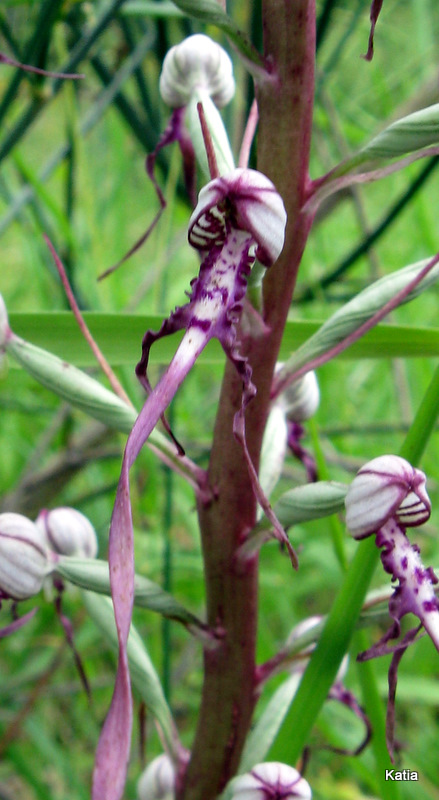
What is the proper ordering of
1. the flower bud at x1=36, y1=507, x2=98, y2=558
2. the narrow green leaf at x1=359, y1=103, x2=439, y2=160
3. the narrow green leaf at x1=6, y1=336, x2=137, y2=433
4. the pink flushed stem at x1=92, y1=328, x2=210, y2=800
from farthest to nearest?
the flower bud at x1=36, y1=507, x2=98, y2=558 < the narrow green leaf at x1=6, y1=336, x2=137, y2=433 < the narrow green leaf at x1=359, y1=103, x2=439, y2=160 < the pink flushed stem at x1=92, y1=328, x2=210, y2=800

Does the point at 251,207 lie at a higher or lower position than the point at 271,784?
higher

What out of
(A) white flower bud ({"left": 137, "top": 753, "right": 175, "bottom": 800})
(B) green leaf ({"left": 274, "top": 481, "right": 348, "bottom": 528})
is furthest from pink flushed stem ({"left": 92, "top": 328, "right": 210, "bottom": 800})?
(A) white flower bud ({"left": 137, "top": 753, "right": 175, "bottom": 800})

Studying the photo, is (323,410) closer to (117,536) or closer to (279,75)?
(279,75)

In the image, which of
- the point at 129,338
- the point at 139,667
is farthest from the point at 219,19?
the point at 139,667

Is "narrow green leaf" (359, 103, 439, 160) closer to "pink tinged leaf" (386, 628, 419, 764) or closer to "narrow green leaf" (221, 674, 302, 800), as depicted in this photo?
"pink tinged leaf" (386, 628, 419, 764)

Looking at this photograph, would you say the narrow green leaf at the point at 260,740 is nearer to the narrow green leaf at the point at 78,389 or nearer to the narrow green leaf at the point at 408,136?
the narrow green leaf at the point at 78,389

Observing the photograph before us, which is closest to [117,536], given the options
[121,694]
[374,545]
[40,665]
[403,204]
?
[121,694]

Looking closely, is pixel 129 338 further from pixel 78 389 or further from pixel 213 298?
pixel 213 298
